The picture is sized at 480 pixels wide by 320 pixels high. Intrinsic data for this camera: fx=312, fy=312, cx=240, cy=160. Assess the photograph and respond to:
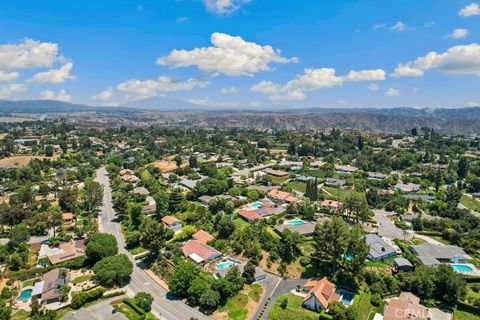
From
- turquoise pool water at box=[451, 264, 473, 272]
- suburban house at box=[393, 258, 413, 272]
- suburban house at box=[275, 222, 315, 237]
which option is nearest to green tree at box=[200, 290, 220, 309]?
suburban house at box=[275, 222, 315, 237]

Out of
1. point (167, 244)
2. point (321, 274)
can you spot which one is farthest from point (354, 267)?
point (167, 244)

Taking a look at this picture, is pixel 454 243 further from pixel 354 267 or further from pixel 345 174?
pixel 345 174

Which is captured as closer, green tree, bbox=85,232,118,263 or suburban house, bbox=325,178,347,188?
green tree, bbox=85,232,118,263

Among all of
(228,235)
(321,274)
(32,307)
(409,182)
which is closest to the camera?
(32,307)

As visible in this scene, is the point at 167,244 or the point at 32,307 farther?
the point at 167,244

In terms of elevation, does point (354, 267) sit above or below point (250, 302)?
above

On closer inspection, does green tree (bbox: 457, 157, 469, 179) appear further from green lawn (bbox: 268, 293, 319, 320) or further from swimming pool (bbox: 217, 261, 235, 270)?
swimming pool (bbox: 217, 261, 235, 270)

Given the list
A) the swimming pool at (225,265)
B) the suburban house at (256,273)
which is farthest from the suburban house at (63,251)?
the suburban house at (256,273)

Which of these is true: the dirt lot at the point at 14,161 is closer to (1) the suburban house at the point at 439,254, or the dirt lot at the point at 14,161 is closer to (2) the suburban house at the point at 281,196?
(2) the suburban house at the point at 281,196
